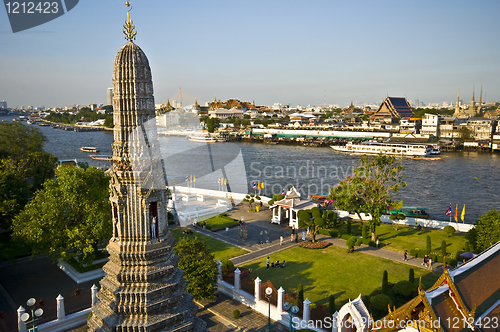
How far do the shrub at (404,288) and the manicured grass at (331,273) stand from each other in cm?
172

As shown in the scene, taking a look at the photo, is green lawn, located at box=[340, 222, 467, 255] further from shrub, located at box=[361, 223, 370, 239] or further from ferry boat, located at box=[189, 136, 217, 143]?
ferry boat, located at box=[189, 136, 217, 143]

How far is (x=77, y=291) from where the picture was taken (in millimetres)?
19766

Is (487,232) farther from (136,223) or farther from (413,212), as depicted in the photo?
(136,223)

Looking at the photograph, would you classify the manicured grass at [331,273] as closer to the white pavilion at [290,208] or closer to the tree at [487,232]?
the tree at [487,232]

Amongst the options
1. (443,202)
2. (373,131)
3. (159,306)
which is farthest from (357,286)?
(373,131)

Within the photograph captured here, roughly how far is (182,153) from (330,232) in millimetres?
71033

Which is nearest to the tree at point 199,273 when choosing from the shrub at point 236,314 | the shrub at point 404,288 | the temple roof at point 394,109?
the shrub at point 236,314

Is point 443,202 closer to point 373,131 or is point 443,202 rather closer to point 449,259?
point 449,259

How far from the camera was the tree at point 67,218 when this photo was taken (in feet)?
72.7

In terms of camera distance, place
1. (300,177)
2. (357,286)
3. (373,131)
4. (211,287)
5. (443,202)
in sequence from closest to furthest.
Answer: (211,287)
(357,286)
(443,202)
(300,177)
(373,131)

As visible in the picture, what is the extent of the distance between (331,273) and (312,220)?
7487 millimetres

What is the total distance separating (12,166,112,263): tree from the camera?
22172 mm

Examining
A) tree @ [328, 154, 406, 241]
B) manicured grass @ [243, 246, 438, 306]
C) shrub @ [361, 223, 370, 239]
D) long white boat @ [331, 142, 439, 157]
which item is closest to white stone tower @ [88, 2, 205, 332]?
manicured grass @ [243, 246, 438, 306]

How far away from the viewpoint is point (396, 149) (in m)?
96.6
